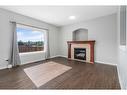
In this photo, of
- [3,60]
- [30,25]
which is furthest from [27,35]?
[3,60]

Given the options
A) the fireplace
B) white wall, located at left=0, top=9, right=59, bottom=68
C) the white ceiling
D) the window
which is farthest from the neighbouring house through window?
the fireplace

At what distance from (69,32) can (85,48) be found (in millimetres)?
1738

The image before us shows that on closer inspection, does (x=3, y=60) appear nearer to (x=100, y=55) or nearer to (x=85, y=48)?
(x=85, y=48)

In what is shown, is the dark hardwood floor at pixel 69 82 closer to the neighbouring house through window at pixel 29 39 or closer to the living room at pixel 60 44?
the living room at pixel 60 44

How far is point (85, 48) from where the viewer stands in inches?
192

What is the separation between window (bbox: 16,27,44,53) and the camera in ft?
14.1

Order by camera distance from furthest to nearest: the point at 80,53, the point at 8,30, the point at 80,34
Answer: the point at 80,34
the point at 80,53
the point at 8,30

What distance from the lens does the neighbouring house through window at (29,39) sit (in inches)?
169

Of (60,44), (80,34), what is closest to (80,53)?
(80,34)

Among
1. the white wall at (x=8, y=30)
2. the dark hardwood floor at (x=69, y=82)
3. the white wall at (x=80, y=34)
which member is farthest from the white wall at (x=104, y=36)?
the white wall at (x=8, y=30)

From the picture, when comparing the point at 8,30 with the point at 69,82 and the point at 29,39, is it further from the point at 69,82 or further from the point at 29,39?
the point at 69,82

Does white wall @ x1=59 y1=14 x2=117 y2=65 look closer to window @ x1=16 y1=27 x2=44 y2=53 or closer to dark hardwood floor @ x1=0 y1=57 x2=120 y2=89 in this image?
dark hardwood floor @ x1=0 y1=57 x2=120 y2=89

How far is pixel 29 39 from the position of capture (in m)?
4.84

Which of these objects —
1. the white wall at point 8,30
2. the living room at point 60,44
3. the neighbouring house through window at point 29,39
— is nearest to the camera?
the living room at point 60,44
